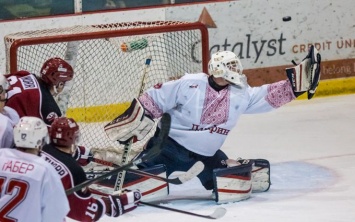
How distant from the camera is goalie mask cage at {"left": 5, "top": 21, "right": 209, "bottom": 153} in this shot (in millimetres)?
7066

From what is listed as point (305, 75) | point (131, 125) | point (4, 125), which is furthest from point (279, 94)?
point (4, 125)

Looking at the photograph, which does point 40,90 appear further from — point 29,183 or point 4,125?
point 29,183

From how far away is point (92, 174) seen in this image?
6.22 metres

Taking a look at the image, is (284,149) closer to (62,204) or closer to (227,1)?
(227,1)

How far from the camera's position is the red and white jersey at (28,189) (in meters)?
4.18

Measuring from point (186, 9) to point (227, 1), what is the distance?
33 centimetres

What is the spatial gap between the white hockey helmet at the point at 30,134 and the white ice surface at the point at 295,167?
1.59 meters

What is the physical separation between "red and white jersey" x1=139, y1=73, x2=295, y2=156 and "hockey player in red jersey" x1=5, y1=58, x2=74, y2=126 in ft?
2.18

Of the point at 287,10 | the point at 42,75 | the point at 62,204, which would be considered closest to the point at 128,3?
the point at 287,10

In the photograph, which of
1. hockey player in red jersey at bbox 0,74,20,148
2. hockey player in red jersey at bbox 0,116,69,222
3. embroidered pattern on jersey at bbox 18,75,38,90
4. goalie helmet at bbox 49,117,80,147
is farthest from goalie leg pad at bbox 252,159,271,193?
hockey player in red jersey at bbox 0,116,69,222

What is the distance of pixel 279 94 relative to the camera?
6281 mm

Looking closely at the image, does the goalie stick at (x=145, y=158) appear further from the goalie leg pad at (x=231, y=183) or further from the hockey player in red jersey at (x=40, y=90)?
the goalie leg pad at (x=231, y=183)

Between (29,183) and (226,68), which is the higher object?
(226,68)

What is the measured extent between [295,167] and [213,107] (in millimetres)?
996
